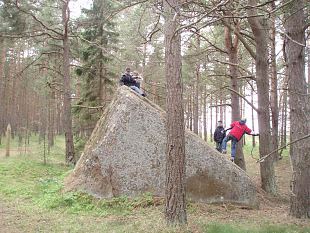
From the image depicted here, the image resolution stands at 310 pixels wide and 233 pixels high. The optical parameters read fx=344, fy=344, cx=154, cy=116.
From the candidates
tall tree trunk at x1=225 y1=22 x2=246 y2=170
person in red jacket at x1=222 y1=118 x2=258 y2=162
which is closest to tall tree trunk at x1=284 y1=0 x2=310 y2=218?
person in red jacket at x1=222 y1=118 x2=258 y2=162

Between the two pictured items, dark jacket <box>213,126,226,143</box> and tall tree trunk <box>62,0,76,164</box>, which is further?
tall tree trunk <box>62,0,76,164</box>

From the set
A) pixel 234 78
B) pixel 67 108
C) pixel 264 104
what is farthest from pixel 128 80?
pixel 67 108

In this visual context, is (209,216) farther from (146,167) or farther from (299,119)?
(299,119)

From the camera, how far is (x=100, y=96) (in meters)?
18.1

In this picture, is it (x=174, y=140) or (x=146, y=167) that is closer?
(x=174, y=140)

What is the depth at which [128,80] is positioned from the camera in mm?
12141

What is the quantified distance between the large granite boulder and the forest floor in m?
0.40

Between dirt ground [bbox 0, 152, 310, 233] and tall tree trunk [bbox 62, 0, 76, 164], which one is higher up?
tall tree trunk [bbox 62, 0, 76, 164]

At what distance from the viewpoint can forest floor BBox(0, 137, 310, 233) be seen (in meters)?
6.97

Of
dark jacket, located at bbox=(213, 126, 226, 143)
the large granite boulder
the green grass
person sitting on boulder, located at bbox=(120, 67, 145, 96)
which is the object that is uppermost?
person sitting on boulder, located at bbox=(120, 67, 145, 96)

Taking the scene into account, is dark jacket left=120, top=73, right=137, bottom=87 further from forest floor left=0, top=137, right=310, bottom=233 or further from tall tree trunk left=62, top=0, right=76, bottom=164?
tall tree trunk left=62, top=0, right=76, bottom=164

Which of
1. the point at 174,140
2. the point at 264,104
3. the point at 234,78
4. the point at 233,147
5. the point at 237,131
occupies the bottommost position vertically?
the point at 233,147

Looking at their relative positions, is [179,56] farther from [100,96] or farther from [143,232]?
[100,96]

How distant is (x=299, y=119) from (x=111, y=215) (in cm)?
488
